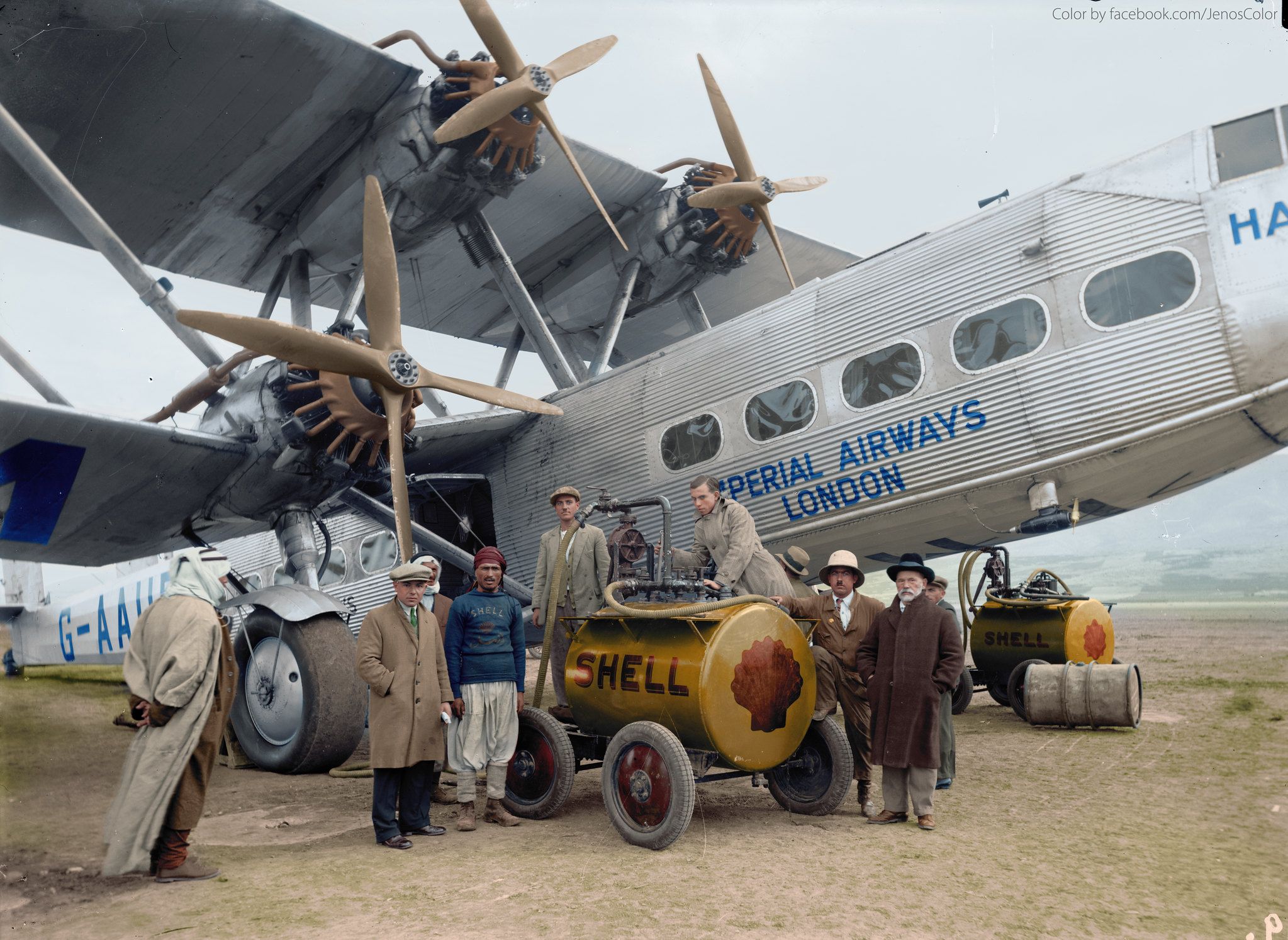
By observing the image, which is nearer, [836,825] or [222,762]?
[836,825]

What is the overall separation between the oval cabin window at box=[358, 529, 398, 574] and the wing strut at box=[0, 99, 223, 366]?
420 cm

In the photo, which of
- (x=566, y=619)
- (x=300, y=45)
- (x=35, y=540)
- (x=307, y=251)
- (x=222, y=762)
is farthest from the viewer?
(x=307, y=251)

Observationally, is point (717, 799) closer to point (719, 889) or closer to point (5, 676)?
point (719, 889)

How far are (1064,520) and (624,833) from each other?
5110 mm

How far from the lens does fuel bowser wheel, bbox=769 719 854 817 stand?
5805 millimetres

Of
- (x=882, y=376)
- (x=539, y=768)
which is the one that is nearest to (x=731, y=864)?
(x=539, y=768)

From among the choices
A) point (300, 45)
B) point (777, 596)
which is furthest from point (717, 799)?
point (300, 45)

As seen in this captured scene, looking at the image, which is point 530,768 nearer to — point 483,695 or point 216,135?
point 483,695

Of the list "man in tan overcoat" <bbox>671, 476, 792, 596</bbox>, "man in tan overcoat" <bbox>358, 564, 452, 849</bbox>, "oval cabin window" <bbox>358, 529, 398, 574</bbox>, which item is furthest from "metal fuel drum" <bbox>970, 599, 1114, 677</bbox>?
"oval cabin window" <bbox>358, 529, 398, 574</bbox>

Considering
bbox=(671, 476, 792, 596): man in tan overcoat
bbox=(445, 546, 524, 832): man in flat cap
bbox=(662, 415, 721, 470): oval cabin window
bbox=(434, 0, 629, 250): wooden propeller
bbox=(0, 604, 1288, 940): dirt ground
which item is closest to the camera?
bbox=(0, 604, 1288, 940): dirt ground

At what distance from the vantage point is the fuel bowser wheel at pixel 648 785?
196 inches

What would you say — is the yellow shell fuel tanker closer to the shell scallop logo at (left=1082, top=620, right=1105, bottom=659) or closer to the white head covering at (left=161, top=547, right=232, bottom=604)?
the white head covering at (left=161, top=547, right=232, bottom=604)

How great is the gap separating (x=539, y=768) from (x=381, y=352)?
176 inches

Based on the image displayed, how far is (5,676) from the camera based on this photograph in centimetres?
1605
